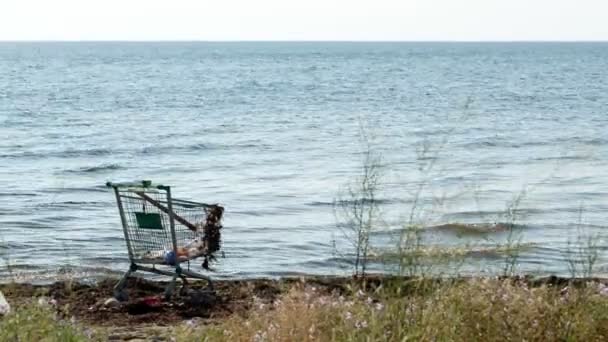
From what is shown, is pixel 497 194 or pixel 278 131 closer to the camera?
pixel 497 194

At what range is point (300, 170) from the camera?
2181 cm

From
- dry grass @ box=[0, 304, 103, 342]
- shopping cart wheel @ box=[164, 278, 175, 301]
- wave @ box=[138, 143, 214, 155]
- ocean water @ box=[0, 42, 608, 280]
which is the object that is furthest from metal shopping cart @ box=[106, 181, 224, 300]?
wave @ box=[138, 143, 214, 155]

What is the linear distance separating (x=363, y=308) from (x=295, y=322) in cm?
42

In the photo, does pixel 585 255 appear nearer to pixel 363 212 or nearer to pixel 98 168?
pixel 363 212

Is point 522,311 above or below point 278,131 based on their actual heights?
above

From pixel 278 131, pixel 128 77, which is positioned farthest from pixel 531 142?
pixel 128 77

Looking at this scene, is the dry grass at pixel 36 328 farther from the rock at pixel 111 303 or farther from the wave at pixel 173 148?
the wave at pixel 173 148

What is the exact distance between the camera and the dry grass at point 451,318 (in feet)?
19.8

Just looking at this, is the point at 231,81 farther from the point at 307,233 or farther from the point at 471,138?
the point at 307,233

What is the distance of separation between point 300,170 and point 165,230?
12.0 metres

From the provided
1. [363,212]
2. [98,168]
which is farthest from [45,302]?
[98,168]

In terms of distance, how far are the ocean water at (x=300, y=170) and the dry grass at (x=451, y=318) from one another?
2.49 ft

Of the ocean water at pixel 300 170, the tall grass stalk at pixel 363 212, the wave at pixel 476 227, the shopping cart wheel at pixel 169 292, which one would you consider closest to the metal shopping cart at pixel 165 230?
the shopping cart wheel at pixel 169 292

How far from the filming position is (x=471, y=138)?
92.5 feet
